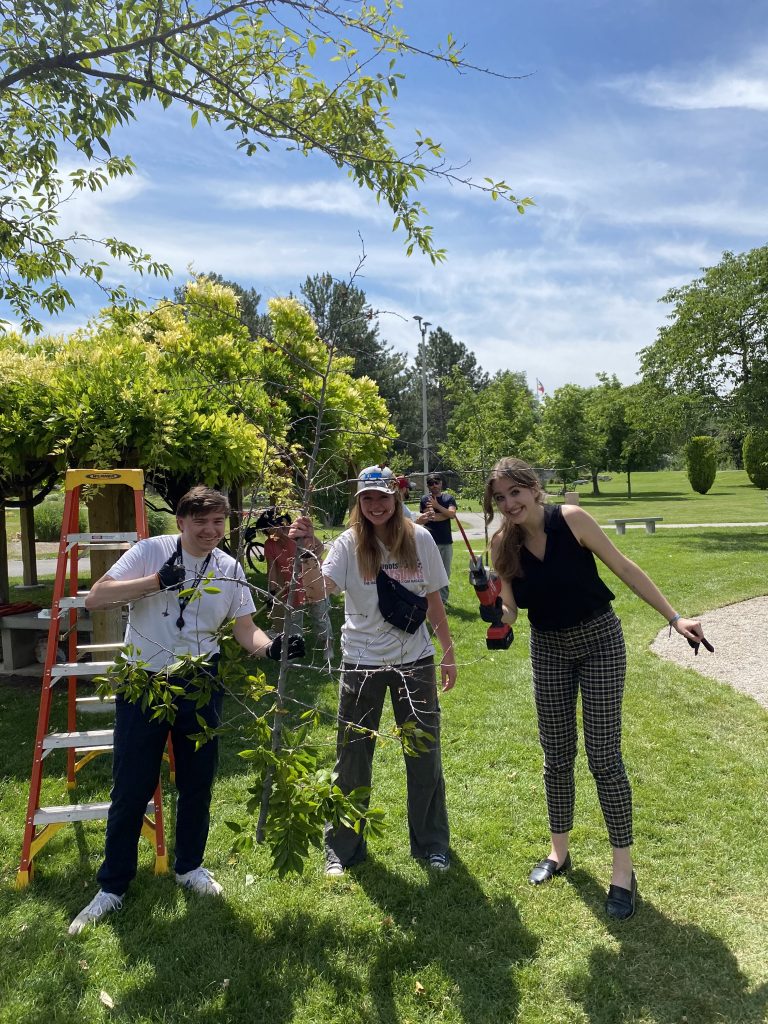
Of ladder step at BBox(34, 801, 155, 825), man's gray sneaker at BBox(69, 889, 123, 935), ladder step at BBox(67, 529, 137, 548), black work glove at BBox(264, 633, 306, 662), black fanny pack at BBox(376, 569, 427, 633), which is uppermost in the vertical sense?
ladder step at BBox(67, 529, 137, 548)

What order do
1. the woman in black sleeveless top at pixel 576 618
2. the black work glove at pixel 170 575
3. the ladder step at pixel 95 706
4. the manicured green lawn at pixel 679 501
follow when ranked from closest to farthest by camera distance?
the black work glove at pixel 170 575 → the woman in black sleeveless top at pixel 576 618 → the ladder step at pixel 95 706 → the manicured green lawn at pixel 679 501

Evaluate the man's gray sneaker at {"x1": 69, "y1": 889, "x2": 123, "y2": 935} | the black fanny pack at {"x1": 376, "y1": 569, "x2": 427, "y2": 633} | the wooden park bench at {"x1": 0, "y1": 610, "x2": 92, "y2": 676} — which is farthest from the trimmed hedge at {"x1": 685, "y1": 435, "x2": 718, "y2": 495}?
the man's gray sneaker at {"x1": 69, "y1": 889, "x2": 123, "y2": 935}

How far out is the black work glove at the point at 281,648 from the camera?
297cm

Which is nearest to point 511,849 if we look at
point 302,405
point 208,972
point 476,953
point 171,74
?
point 476,953

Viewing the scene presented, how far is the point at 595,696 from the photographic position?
306 centimetres

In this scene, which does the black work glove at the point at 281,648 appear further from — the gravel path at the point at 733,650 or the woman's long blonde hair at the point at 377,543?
the gravel path at the point at 733,650

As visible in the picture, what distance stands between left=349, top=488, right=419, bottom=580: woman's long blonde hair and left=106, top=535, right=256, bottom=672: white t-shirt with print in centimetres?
57

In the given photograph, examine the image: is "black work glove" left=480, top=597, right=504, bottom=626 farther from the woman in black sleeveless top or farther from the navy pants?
the navy pants

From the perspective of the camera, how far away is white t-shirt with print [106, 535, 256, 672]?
303 centimetres

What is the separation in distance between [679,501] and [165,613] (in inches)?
1401

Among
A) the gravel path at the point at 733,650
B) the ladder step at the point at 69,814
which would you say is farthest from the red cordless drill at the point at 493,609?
the gravel path at the point at 733,650

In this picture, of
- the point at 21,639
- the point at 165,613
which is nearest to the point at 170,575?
the point at 165,613

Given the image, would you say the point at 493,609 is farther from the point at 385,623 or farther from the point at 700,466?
the point at 700,466

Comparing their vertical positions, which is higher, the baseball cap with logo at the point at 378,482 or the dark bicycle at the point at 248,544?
the baseball cap with logo at the point at 378,482
